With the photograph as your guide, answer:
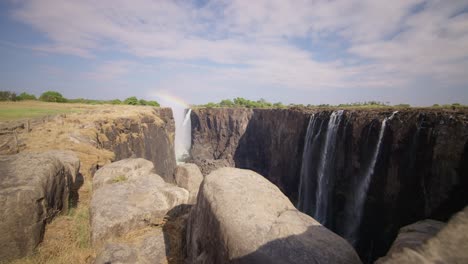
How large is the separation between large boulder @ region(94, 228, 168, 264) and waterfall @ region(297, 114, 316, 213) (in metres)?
22.2

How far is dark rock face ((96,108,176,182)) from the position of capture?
17312 millimetres

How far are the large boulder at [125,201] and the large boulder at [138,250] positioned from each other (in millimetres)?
343

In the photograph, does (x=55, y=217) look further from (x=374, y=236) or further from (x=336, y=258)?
(x=374, y=236)

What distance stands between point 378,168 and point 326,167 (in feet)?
20.8

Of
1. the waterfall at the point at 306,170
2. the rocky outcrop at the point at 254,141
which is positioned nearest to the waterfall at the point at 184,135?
the rocky outcrop at the point at 254,141

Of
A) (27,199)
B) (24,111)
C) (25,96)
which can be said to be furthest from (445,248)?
(25,96)

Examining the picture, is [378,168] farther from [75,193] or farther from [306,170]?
[75,193]

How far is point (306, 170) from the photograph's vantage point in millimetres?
26844

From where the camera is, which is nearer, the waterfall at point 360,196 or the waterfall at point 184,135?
the waterfall at point 360,196

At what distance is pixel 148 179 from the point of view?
23.9 feet

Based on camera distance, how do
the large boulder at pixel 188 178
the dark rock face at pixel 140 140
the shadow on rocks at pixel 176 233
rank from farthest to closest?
1. the dark rock face at pixel 140 140
2. the large boulder at pixel 188 178
3. the shadow on rocks at pixel 176 233

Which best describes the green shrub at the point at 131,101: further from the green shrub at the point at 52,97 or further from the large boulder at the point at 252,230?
the large boulder at the point at 252,230

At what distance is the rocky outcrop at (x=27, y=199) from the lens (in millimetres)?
4133

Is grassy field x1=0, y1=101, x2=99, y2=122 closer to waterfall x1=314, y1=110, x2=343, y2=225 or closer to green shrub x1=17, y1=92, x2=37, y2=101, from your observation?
green shrub x1=17, y1=92, x2=37, y2=101
